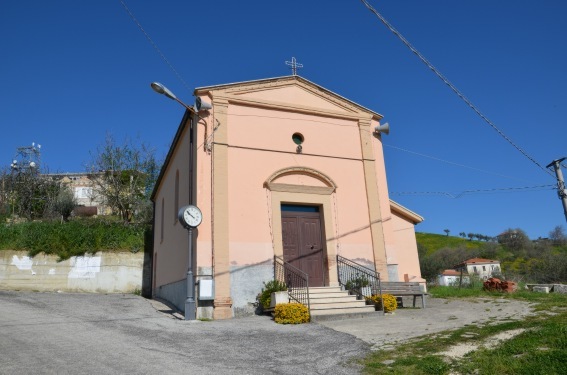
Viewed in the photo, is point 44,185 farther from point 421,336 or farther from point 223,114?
point 421,336

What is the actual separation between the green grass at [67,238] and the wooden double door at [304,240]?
973 centimetres

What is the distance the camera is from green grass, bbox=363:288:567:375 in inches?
203

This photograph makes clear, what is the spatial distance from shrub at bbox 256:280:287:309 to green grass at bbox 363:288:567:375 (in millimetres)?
4685

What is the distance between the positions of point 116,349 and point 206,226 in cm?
535

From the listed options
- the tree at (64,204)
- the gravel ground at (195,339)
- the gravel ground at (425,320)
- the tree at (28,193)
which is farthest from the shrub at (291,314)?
the tree at (64,204)

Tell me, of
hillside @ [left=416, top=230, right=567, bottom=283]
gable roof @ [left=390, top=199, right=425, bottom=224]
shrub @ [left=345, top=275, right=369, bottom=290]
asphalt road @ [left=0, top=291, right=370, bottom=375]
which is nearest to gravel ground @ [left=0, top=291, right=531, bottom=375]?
asphalt road @ [left=0, top=291, right=370, bottom=375]

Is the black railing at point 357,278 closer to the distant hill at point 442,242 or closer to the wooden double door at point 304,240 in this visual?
the wooden double door at point 304,240

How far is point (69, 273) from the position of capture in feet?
60.7

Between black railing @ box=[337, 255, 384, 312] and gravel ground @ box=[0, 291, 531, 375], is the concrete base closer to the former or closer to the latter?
gravel ground @ box=[0, 291, 531, 375]

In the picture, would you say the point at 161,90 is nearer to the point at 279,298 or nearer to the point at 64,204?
the point at 279,298

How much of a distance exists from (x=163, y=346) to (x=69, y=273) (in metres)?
13.5

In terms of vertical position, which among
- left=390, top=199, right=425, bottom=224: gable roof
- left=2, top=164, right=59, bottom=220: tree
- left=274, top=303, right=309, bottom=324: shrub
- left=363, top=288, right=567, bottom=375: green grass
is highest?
left=2, top=164, right=59, bottom=220: tree

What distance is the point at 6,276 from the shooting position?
1805 centimetres

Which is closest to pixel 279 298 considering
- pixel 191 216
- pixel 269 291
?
Answer: pixel 269 291
